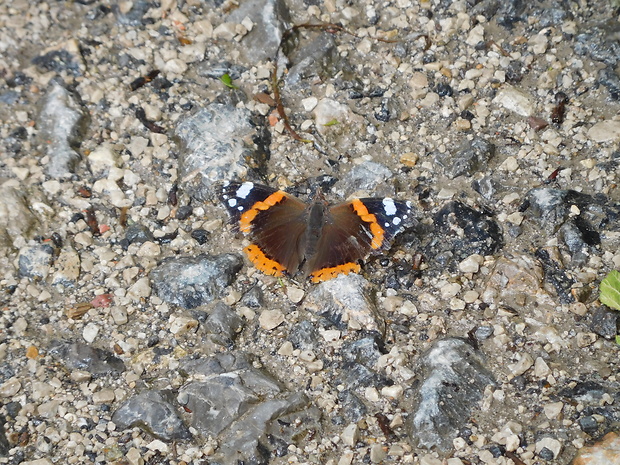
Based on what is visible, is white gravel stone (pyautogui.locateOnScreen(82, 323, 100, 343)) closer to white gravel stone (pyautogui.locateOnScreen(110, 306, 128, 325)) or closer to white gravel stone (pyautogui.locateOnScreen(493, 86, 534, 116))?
white gravel stone (pyautogui.locateOnScreen(110, 306, 128, 325))

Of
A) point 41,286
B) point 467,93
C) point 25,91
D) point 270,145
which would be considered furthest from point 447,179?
point 25,91

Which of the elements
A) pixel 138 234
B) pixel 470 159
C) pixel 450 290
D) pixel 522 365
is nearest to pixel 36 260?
Answer: pixel 138 234

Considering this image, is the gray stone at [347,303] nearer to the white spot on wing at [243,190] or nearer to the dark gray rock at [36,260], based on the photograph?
the white spot on wing at [243,190]

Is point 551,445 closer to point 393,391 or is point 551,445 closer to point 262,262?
point 393,391

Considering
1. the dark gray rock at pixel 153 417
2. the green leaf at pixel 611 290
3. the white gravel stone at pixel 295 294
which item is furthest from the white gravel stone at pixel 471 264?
the dark gray rock at pixel 153 417

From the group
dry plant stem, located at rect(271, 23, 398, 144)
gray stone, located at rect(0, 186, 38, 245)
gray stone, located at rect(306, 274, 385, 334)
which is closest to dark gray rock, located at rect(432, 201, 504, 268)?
gray stone, located at rect(306, 274, 385, 334)

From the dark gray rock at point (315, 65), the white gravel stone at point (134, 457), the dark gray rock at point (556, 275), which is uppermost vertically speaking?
the dark gray rock at point (315, 65)
